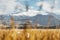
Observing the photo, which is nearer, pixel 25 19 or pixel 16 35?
pixel 16 35

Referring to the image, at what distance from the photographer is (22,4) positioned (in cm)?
147

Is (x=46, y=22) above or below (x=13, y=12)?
below

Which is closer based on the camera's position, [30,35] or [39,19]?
[30,35]

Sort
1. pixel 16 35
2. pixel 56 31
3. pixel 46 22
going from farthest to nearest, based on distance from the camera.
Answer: pixel 46 22 → pixel 56 31 → pixel 16 35

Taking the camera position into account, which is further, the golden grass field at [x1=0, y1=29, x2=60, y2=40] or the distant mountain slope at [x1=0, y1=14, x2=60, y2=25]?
the distant mountain slope at [x1=0, y1=14, x2=60, y2=25]

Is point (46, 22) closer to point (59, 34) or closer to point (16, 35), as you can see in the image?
point (59, 34)

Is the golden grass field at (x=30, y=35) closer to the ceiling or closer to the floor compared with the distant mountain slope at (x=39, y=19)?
closer to the floor

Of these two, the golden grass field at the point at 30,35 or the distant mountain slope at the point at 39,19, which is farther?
the distant mountain slope at the point at 39,19

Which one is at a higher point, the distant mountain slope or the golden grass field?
the distant mountain slope

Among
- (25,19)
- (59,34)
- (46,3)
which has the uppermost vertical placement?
(46,3)

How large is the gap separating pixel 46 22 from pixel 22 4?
33cm

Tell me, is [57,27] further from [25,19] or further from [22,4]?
[22,4]

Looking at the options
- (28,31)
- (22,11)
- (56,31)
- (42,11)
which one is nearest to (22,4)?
(22,11)

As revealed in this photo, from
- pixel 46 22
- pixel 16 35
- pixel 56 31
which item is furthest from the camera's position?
pixel 46 22
